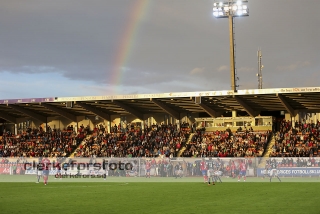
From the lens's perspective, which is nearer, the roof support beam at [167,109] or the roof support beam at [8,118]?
the roof support beam at [167,109]

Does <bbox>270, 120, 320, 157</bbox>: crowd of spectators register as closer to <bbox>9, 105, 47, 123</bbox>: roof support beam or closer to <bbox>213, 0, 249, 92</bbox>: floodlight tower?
<bbox>213, 0, 249, 92</bbox>: floodlight tower

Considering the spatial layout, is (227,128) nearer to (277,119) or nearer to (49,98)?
(277,119)

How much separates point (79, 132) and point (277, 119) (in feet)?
73.9

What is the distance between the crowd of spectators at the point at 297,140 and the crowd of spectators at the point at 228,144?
1470mm

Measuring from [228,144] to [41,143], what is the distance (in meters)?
22.0

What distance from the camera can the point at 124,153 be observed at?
5422cm

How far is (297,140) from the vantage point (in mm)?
49750

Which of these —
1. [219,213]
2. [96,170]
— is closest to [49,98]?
[96,170]

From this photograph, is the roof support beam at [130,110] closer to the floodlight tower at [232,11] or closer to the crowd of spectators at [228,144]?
the crowd of spectators at [228,144]

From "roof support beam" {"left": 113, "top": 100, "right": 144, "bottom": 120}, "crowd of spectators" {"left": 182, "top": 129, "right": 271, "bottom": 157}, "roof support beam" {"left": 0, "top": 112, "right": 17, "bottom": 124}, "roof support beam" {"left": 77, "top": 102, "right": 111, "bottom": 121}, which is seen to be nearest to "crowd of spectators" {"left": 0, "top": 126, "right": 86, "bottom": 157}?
"roof support beam" {"left": 0, "top": 112, "right": 17, "bottom": 124}

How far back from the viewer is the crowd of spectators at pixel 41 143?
5903 centimetres

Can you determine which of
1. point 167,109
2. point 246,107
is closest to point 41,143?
point 167,109

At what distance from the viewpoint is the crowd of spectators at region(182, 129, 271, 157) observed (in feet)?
160

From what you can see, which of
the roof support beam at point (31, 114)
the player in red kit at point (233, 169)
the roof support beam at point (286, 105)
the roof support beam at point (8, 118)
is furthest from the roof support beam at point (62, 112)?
the player in red kit at point (233, 169)
